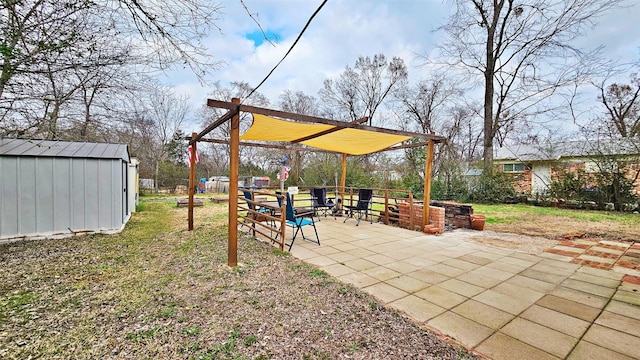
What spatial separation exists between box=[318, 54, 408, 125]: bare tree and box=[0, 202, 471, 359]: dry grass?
16075mm

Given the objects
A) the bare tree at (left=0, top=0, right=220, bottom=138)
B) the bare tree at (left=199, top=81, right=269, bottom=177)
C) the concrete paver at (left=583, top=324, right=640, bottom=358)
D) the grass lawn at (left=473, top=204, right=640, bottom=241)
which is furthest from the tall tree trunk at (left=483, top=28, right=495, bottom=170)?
the bare tree at (left=0, top=0, right=220, bottom=138)

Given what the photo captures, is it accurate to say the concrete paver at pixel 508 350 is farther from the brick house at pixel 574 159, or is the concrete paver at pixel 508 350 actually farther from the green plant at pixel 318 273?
the brick house at pixel 574 159

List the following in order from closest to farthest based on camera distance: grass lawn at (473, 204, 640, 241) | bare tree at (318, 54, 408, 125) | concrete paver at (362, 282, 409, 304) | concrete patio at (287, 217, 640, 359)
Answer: concrete patio at (287, 217, 640, 359) < concrete paver at (362, 282, 409, 304) < grass lawn at (473, 204, 640, 241) < bare tree at (318, 54, 408, 125)

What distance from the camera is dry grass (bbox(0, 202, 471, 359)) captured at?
5.98ft

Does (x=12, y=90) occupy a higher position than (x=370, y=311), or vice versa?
(x=12, y=90)

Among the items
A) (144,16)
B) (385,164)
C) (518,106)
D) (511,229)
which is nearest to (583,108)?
(518,106)

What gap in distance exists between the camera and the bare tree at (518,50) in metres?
10.7

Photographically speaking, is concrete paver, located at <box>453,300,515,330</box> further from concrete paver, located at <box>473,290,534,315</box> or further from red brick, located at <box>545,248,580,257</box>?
red brick, located at <box>545,248,580,257</box>

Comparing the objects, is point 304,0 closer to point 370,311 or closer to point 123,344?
point 370,311

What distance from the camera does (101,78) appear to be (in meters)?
4.43

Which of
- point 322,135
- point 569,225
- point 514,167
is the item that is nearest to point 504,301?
point 322,135

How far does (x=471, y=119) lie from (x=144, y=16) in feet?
64.6

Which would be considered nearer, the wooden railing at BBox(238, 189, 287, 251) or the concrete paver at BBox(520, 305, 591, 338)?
the concrete paver at BBox(520, 305, 591, 338)

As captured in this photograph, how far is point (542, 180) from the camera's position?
10.8 metres
